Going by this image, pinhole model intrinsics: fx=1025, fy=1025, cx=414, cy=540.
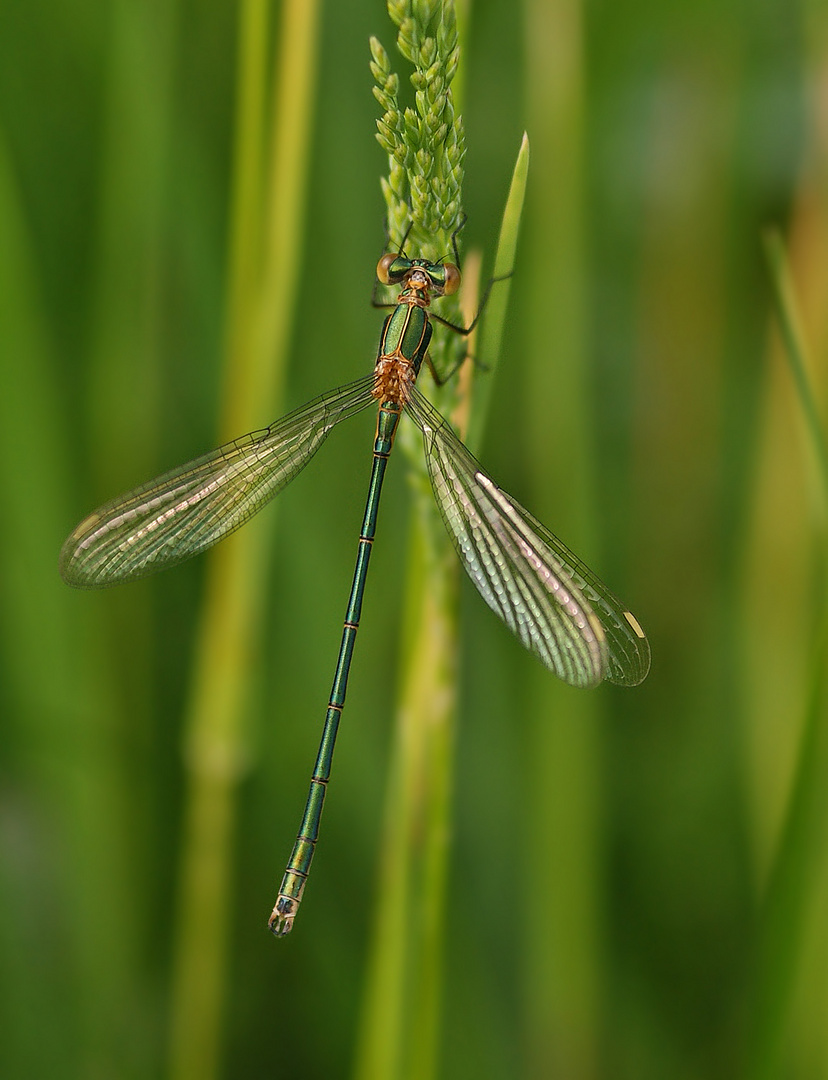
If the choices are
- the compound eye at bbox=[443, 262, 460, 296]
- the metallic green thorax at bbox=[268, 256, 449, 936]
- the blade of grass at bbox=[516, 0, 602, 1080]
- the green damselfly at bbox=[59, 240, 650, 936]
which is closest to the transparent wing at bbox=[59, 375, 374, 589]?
the green damselfly at bbox=[59, 240, 650, 936]

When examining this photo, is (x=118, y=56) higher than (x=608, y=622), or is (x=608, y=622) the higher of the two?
(x=118, y=56)

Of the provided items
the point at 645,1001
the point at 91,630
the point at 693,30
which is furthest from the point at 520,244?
the point at 645,1001

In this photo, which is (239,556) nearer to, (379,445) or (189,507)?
(189,507)

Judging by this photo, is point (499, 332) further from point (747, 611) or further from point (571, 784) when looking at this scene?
point (747, 611)

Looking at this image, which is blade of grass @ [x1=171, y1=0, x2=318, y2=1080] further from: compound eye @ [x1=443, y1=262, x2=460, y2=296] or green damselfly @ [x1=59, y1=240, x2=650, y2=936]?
compound eye @ [x1=443, y1=262, x2=460, y2=296]

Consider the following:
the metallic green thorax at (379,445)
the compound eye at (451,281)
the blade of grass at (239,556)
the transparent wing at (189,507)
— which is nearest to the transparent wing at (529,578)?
the compound eye at (451,281)

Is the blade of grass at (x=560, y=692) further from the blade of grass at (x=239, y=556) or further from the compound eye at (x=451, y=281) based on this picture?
the compound eye at (x=451, y=281)
